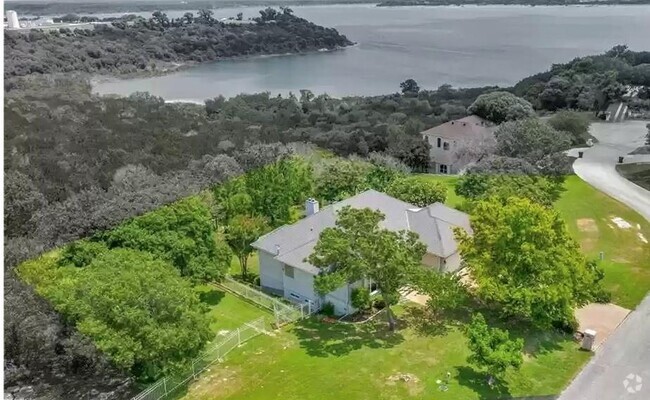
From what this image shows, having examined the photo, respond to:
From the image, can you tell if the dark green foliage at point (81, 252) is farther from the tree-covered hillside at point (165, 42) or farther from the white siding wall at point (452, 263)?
the white siding wall at point (452, 263)

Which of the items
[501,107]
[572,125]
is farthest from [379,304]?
[572,125]

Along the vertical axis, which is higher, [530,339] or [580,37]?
[580,37]

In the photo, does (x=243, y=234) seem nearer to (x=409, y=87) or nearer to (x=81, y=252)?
(x=81, y=252)

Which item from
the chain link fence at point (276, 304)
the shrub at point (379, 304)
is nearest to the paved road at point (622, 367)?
the shrub at point (379, 304)

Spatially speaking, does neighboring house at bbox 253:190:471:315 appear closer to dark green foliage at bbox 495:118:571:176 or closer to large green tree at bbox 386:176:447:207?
large green tree at bbox 386:176:447:207

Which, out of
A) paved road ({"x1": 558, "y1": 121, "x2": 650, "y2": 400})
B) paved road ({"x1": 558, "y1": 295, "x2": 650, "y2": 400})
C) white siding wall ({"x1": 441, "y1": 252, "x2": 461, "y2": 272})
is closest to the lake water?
white siding wall ({"x1": 441, "y1": 252, "x2": 461, "y2": 272})

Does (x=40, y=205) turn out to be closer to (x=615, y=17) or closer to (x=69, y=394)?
(x=69, y=394)

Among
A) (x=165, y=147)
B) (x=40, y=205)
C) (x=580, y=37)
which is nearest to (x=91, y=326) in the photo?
(x=40, y=205)
